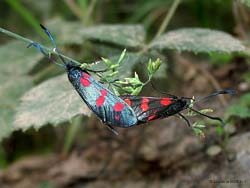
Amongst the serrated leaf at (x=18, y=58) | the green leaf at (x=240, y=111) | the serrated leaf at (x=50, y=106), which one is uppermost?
the serrated leaf at (x=18, y=58)

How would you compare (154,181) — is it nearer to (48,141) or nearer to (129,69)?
(129,69)

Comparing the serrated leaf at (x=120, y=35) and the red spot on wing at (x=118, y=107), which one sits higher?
the serrated leaf at (x=120, y=35)

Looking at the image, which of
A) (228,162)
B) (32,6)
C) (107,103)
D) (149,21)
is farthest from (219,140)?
(32,6)

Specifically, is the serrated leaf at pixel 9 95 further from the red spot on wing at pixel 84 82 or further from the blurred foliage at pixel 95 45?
the red spot on wing at pixel 84 82

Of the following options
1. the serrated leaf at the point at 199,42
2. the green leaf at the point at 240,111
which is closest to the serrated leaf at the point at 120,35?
the serrated leaf at the point at 199,42

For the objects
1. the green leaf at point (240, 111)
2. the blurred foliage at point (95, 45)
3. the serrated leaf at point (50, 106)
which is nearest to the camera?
the serrated leaf at point (50, 106)

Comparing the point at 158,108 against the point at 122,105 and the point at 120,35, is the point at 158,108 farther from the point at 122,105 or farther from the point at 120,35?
the point at 120,35

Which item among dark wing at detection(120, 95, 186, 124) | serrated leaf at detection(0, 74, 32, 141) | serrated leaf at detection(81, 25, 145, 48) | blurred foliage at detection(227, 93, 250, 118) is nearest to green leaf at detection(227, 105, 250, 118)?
blurred foliage at detection(227, 93, 250, 118)
